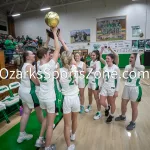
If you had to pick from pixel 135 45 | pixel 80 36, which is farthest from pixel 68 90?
Answer: pixel 80 36

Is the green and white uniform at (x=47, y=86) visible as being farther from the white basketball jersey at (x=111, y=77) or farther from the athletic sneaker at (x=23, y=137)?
the white basketball jersey at (x=111, y=77)

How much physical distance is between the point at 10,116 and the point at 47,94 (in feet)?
6.84

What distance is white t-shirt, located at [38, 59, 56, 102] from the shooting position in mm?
1788

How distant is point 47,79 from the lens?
1.84 m

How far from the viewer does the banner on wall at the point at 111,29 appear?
11.1 m

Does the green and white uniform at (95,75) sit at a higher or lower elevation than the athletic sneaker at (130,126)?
higher

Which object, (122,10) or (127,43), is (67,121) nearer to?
(127,43)

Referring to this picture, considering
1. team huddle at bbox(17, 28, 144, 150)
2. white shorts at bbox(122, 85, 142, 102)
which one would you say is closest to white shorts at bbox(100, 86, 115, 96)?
team huddle at bbox(17, 28, 144, 150)

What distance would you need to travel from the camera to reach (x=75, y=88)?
1.96 m

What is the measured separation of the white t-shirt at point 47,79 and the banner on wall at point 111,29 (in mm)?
10510

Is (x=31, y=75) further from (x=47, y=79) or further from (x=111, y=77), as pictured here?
(x=111, y=77)

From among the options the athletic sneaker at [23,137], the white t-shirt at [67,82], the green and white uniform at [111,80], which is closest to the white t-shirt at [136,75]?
the green and white uniform at [111,80]

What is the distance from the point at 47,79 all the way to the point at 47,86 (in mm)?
98

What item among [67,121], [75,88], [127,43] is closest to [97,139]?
[67,121]
